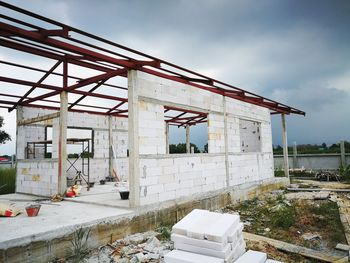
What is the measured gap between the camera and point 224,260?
343 cm

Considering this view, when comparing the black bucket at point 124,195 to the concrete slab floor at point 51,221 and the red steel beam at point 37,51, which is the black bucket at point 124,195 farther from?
the red steel beam at point 37,51

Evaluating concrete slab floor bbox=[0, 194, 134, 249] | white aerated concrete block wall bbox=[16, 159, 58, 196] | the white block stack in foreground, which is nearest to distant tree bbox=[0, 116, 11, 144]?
white aerated concrete block wall bbox=[16, 159, 58, 196]

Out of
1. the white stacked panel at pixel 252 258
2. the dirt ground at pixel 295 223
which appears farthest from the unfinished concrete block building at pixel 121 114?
the white stacked panel at pixel 252 258

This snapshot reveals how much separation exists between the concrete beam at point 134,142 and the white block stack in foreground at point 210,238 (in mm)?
1919

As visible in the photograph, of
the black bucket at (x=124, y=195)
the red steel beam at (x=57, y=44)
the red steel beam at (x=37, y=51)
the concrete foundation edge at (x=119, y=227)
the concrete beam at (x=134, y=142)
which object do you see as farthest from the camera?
the black bucket at (x=124, y=195)

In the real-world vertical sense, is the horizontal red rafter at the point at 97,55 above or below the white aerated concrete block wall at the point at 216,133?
above

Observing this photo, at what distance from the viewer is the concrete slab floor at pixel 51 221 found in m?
3.95

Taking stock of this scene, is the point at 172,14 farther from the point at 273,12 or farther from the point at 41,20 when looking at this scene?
the point at 41,20

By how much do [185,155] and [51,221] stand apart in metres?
3.80

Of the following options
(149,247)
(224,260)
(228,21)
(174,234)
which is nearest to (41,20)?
(174,234)

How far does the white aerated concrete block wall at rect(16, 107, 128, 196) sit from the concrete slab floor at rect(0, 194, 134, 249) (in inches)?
91.7

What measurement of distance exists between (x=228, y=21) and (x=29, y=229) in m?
7.64

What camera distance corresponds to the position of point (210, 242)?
3520 millimetres

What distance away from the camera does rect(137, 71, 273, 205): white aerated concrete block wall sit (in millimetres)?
6258
